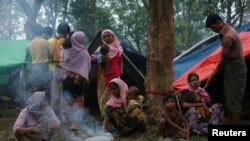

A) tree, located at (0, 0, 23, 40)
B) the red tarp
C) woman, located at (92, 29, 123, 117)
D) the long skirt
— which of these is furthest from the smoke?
tree, located at (0, 0, 23, 40)

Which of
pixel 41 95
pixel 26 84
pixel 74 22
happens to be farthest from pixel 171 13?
pixel 74 22

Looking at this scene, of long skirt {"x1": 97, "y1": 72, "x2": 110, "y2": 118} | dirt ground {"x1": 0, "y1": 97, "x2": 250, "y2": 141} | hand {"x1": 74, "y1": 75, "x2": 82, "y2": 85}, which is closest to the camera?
dirt ground {"x1": 0, "y1": 97, "x2": 250, "y2": 141}

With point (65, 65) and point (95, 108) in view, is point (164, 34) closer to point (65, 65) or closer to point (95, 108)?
point (65, 65)

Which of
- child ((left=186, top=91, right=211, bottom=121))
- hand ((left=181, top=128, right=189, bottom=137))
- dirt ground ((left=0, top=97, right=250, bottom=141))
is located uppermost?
child ((left=186, top=91, right=211, bottom=121))

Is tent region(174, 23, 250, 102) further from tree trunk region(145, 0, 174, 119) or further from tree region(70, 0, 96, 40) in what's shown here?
tree region(70, 0, 96, 40)

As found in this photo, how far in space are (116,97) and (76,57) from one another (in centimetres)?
82

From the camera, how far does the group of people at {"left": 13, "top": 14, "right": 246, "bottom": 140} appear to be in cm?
461

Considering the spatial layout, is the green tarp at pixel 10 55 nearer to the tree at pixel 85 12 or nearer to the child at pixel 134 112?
the child at pixel 134 112

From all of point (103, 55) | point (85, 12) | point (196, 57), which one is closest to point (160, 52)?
point (103, 55)

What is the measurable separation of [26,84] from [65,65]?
1.96m

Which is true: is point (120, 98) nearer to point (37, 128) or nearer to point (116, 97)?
point (116, 97)

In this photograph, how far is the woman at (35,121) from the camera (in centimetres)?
445

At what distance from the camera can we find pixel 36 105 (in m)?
4.50

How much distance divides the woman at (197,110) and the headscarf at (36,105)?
1.81 m
